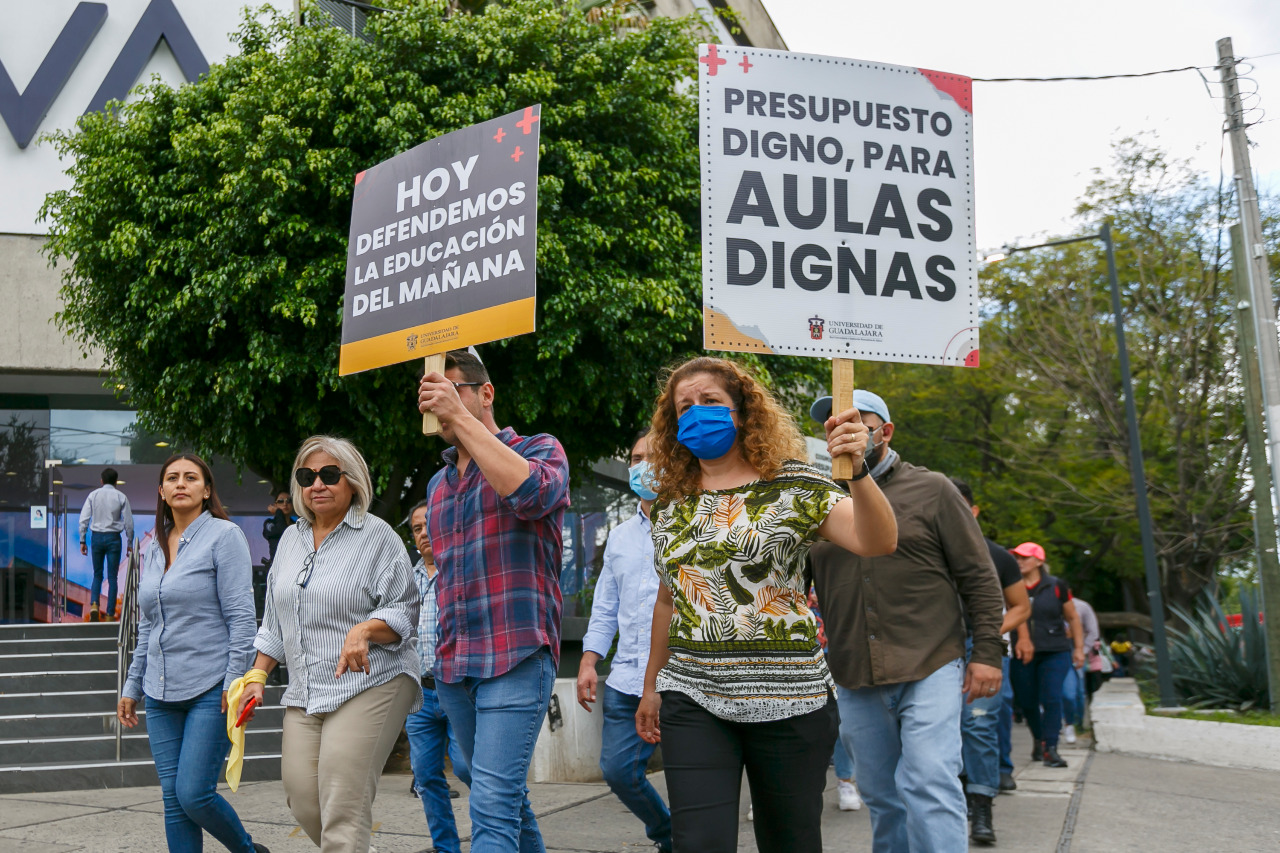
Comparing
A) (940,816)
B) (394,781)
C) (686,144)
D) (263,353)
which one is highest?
(686,144)

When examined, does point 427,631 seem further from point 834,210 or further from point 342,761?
point 834,210

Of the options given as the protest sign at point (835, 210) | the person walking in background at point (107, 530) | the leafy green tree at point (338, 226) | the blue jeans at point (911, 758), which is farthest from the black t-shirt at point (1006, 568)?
the person walking in background at point (107, 530)

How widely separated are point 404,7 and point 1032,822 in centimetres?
1089

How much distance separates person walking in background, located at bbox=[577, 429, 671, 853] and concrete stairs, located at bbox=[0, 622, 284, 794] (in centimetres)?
505

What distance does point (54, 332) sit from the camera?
683 inches

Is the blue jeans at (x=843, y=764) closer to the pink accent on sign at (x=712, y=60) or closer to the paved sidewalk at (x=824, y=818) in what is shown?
the paved sidewalk at (x=824, y=818)

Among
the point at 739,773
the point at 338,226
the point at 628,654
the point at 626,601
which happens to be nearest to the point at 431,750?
the point at 628,654

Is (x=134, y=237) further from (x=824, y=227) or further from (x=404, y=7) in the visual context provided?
(x=824, y=227)

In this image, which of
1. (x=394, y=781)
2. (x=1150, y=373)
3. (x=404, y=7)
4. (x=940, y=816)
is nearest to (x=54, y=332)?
(x=404, y=7)

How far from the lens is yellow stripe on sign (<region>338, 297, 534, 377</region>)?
13.2 ft

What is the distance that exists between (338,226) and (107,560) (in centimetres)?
693

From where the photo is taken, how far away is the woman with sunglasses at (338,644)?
3.85 m

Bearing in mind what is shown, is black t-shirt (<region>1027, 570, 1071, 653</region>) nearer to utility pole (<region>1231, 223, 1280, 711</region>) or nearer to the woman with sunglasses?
utility pole (<region>1231, 223, 1280, 711</region>)

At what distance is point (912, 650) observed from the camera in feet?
13.2
